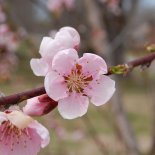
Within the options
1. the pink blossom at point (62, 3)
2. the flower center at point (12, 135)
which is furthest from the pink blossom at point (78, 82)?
the pink blossom at point (62, 3)

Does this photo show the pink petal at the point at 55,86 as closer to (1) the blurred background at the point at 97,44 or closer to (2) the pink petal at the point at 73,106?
A: (2) the pink petal at the point at 73,106

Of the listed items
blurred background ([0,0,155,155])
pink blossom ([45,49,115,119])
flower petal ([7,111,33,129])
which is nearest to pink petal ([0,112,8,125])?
flower petal ([7,111,33,129])

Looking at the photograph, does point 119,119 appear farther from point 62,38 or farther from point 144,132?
point 144,132

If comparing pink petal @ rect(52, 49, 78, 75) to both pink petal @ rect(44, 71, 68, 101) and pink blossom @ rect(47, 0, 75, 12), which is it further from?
pink blossom @ rect(47, 0, 75, 12)

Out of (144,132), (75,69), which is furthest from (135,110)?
(75,69)

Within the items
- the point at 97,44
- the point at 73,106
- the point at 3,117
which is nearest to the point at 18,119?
the point at 3,117
